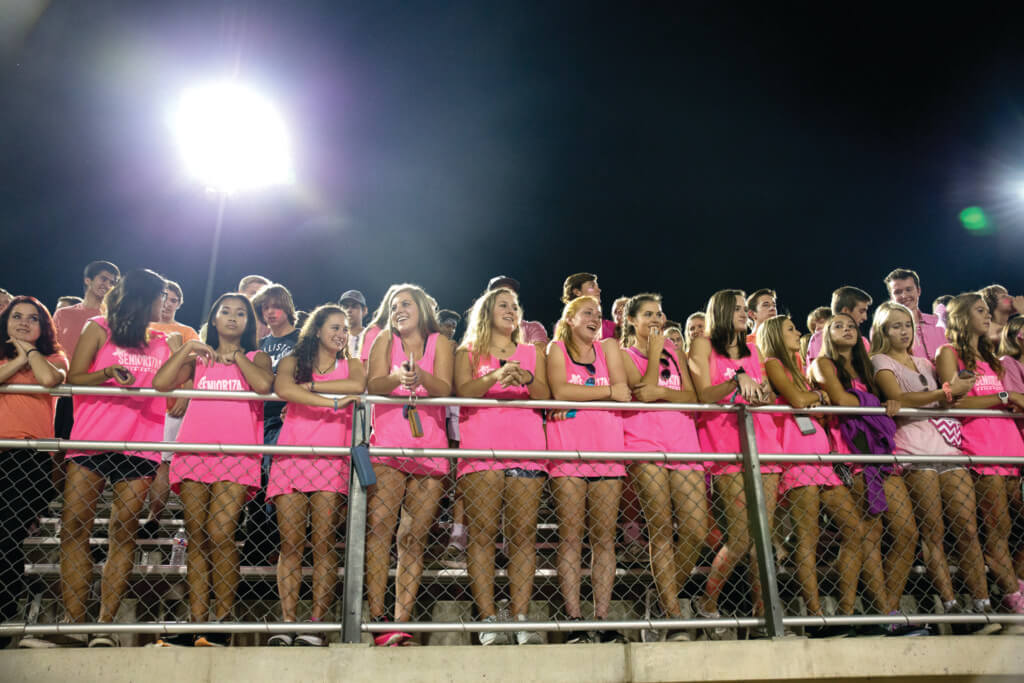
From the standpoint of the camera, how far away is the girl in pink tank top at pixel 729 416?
3316 millimetres

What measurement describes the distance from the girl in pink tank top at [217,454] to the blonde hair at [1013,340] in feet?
15.6

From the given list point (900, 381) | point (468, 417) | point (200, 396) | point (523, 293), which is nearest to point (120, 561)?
point (200, 396)

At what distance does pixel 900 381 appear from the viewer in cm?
401

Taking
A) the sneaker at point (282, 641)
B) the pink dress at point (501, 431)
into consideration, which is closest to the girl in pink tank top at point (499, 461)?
the pink dress at point (501, 431)

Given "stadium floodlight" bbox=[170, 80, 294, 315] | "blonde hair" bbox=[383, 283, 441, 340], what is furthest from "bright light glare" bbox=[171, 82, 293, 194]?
"blonde hair" bbox=[383, 283, 441, 340]

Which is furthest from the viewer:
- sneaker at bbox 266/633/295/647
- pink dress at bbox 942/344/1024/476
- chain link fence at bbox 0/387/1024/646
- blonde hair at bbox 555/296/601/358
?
pink dress at bbox 942/344/1024/476

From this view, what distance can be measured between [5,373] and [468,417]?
2.21m

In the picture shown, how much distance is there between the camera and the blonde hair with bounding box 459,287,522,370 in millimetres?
3641

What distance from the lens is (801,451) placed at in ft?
12.2

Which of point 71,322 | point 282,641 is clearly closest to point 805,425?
point 282,641

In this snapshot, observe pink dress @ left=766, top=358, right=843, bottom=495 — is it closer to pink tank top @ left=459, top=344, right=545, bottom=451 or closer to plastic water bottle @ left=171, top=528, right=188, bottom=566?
pink tank top @ left=459, top=344, right=545, bottom=451

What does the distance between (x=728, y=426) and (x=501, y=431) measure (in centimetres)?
132

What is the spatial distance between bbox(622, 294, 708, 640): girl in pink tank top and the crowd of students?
11mm

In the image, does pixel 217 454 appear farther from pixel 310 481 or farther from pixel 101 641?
pixel 101 641
